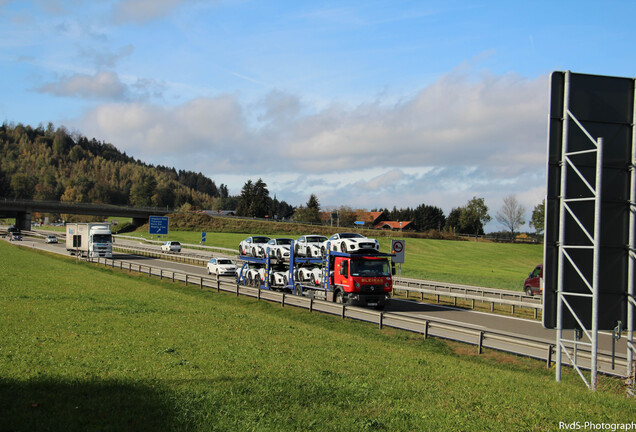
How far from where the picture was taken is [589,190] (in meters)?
10.6

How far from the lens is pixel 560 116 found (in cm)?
1066

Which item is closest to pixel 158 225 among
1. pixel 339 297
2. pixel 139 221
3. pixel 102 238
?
pixel 102 238

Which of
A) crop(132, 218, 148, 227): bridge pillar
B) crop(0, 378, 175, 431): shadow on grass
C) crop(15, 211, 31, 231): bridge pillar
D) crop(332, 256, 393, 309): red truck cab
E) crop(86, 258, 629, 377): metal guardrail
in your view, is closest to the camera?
crop(0, 378, 175, 431): shadow on grass

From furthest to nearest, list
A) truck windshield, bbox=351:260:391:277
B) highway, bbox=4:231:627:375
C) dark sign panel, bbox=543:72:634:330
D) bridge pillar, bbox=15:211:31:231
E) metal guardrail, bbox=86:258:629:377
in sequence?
bridge pillar, bbox=15:211:31:231 < truck windshield, bbox=351:260:391:277 < highway, bbox=4:231:627:375 < metal guardrail, bbox=86:258:629:377 < dark sign panel, bbox=543:72:634:330

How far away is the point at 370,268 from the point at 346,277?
3.93 ft

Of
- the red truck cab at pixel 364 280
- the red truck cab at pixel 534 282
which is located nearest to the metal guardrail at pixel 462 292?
the red truck cab at pixel 534 282

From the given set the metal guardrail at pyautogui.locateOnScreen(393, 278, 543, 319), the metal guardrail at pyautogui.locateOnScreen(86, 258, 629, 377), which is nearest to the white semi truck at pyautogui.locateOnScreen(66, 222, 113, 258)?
the metal guardrail at pyautogui.locateOnScreen(86, 258, 629, 377)

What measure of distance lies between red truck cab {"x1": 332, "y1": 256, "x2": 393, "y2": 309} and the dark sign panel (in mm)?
13634

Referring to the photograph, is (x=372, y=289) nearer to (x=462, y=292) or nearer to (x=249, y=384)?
(x=462, y=292)

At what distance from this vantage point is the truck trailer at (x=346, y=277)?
948 inches

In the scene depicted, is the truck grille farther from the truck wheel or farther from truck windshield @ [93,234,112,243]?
truck windshield @ [93,234,112,243]

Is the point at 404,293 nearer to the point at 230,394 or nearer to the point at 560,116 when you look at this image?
the point at 560,116

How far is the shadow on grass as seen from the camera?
6.69m

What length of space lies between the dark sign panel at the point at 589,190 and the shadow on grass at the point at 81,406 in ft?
25.4
